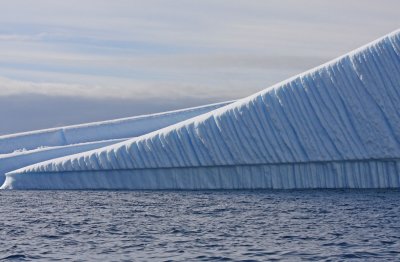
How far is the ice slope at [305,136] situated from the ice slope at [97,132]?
12.5 m

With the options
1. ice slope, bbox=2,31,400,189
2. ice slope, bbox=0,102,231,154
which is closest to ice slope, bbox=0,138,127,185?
ice slope, bbox=0,102,231,154

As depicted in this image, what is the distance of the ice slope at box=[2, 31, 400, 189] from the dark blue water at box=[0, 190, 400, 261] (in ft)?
2.25

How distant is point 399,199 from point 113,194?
977cm

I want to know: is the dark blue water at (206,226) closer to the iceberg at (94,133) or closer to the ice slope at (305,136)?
the ice slope at (305,136)

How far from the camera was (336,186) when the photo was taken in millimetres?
27594

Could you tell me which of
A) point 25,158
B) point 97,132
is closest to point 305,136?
point 25,158

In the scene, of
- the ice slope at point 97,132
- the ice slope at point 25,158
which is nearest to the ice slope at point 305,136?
the ice slope at point 25,158

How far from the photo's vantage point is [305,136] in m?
27.6

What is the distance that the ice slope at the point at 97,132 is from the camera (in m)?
42.0

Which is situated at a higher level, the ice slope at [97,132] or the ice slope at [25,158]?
the ice slope at [97,132]

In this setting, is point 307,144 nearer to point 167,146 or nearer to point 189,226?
point 167,146

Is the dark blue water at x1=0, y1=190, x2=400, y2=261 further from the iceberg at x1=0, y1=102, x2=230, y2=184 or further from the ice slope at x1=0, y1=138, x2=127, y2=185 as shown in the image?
the iceberg at x1=0, y1=102, x2=230, y2=184

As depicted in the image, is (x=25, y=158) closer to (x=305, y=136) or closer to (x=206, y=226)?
(x=305, y=136)

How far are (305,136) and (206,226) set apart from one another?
8230 millimetres
